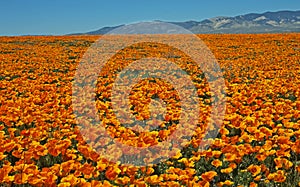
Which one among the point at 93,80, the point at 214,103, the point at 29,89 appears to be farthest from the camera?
the point at 93,80

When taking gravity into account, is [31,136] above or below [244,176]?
above

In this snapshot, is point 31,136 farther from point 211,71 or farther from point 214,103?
point 211,71

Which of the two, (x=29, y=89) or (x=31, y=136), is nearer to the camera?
(x=31, y=136)

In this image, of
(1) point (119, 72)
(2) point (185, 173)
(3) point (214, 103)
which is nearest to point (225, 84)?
(3) point (214, 103)

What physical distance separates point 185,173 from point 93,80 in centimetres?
790

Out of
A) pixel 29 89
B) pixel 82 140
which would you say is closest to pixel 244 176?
pixel 82 140

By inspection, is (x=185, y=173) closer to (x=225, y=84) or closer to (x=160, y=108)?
(x=160, y=108)

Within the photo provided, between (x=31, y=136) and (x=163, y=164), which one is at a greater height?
(x=31, y=136)

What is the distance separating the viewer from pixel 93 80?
36.2 feet

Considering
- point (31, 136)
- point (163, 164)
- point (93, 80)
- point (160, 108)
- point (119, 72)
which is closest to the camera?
point (163, 164)

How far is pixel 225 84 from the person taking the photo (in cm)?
950

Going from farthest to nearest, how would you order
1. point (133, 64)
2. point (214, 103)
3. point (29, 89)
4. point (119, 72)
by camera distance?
point (133, 64) < point (119, 72) < point (29, 89) < point (214, 103)

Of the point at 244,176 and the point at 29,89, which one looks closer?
the point at 244,176

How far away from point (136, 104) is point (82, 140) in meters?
2.57
